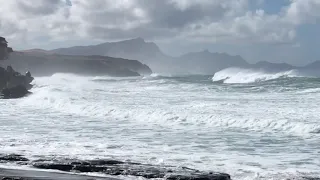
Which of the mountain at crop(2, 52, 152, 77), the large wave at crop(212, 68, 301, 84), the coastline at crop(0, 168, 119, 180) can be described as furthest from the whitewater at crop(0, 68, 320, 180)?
the mountain at crop(2, 52, 152, 77)

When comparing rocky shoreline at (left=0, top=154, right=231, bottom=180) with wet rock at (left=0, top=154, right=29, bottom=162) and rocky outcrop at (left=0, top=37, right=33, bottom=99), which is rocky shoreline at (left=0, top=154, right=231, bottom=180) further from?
rocky outcrop at (left=0, top=37, right=33, bottom=99)

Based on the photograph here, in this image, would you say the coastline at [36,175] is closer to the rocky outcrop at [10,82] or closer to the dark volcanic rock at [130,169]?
the dark volcanic rock at [130,169]

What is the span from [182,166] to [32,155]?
12.2 feet

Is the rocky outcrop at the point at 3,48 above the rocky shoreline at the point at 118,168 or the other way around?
above

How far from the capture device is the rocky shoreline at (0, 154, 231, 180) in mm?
8633

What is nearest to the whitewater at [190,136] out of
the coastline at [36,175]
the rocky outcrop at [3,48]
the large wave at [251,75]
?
the coastline at [36,175]

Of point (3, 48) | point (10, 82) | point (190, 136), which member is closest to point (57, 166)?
point (190, 136)

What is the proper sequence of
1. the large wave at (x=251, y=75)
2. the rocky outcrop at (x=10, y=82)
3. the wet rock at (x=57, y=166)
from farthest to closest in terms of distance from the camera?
the large wave at (x=251, y=75), the rocky outcrop at (x=10, y=82), the wet rock at (x=57, y=166)

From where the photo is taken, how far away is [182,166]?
9891 mm

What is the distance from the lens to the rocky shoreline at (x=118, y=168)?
863cm

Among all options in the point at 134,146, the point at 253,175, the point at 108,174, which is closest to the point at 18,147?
the point at 134,146

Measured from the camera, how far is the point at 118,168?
30.2ft

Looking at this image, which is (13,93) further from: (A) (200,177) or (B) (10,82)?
(A) (200,177)

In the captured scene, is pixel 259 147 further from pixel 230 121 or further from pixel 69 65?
pixel 69 65
